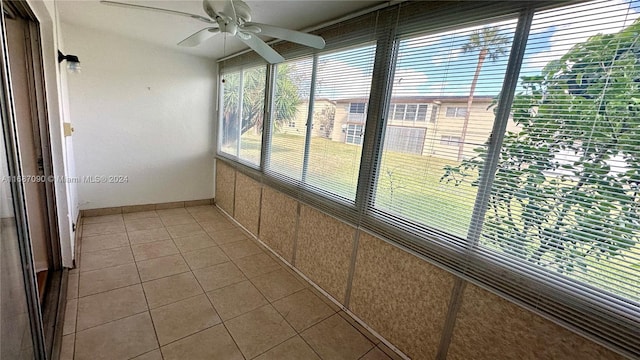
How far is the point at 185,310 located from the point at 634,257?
8.75 ft

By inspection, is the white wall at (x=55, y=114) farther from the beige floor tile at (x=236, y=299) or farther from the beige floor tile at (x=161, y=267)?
the beige floor tile at (x=236, y=299)

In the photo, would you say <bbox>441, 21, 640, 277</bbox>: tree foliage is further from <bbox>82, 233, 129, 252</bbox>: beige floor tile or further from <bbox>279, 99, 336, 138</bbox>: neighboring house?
<bbox>82, 233, 129, 252</bbox>: beige floor tile

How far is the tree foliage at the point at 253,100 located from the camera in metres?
2.83

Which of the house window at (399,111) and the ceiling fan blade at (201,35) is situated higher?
the ceiling fan blade at (201,35)

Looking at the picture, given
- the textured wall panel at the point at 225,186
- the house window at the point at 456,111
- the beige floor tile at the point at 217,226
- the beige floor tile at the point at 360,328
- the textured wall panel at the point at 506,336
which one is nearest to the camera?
the textured wall panel at the point at 506,336

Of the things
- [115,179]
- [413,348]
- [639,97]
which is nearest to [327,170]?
[413,348]

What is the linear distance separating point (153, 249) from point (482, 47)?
139 inches

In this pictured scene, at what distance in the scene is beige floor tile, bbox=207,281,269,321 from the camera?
7.09 feet

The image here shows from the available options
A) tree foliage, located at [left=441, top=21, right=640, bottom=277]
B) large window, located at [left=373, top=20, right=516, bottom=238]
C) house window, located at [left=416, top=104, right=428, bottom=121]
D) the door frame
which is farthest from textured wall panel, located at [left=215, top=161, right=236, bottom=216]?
tree foliage, located at [left=441, top=21, right=640, bottom=277]

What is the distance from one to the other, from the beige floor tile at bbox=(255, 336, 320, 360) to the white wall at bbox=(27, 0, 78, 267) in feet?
6.91

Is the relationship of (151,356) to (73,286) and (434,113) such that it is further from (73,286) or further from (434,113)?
(434,113)

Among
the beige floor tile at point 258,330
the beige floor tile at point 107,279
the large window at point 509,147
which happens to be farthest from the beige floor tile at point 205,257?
the large window at point 509,147

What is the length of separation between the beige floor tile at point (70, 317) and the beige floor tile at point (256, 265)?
128 centimetres

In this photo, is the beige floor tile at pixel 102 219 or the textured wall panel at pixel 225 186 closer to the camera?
the beige floor tile at pixel 102 219
